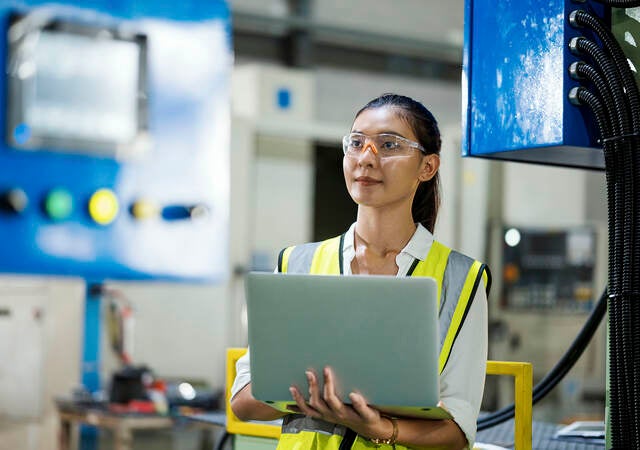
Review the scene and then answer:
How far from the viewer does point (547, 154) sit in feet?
6.70

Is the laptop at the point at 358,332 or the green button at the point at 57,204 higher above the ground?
the green button at the point at 57,204

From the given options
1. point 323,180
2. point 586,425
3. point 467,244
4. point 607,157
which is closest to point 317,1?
point 323,180

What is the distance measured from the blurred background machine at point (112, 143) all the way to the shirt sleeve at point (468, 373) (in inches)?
71.4

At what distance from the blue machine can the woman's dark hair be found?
162 cm

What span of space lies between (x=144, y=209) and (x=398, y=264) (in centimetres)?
175

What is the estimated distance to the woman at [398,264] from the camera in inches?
68.9

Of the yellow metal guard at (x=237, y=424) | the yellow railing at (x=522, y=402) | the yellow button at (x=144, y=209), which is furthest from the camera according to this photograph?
the yellow button at (x=144, y=209)

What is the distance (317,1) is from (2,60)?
4570 millimetres

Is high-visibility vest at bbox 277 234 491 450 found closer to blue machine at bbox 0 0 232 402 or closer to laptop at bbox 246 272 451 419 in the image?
laptop at bbox 246 272 451 419

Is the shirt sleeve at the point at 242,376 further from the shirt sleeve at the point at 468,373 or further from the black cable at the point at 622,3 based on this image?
the black cable at the point at 622,3

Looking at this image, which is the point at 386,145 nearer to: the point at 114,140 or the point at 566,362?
the point at 566,362

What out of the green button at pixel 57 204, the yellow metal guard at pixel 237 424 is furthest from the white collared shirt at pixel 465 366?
the green button at pixel 57 204

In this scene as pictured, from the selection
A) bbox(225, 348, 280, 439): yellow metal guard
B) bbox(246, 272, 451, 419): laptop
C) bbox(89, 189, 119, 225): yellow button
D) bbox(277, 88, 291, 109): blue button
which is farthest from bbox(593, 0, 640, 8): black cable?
bbox(277, 88, 291, 109): blue button

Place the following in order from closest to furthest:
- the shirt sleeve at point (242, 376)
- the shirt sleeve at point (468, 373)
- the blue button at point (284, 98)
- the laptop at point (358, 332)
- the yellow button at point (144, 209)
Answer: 1. the laptop at point (358, 332)
2. the shirt sleeve at point (468, 373)
3. the shirt sleeve at point (242, 376)
4. the yellow button at point (144, 209)
5. the blue button at point (284, 98)
